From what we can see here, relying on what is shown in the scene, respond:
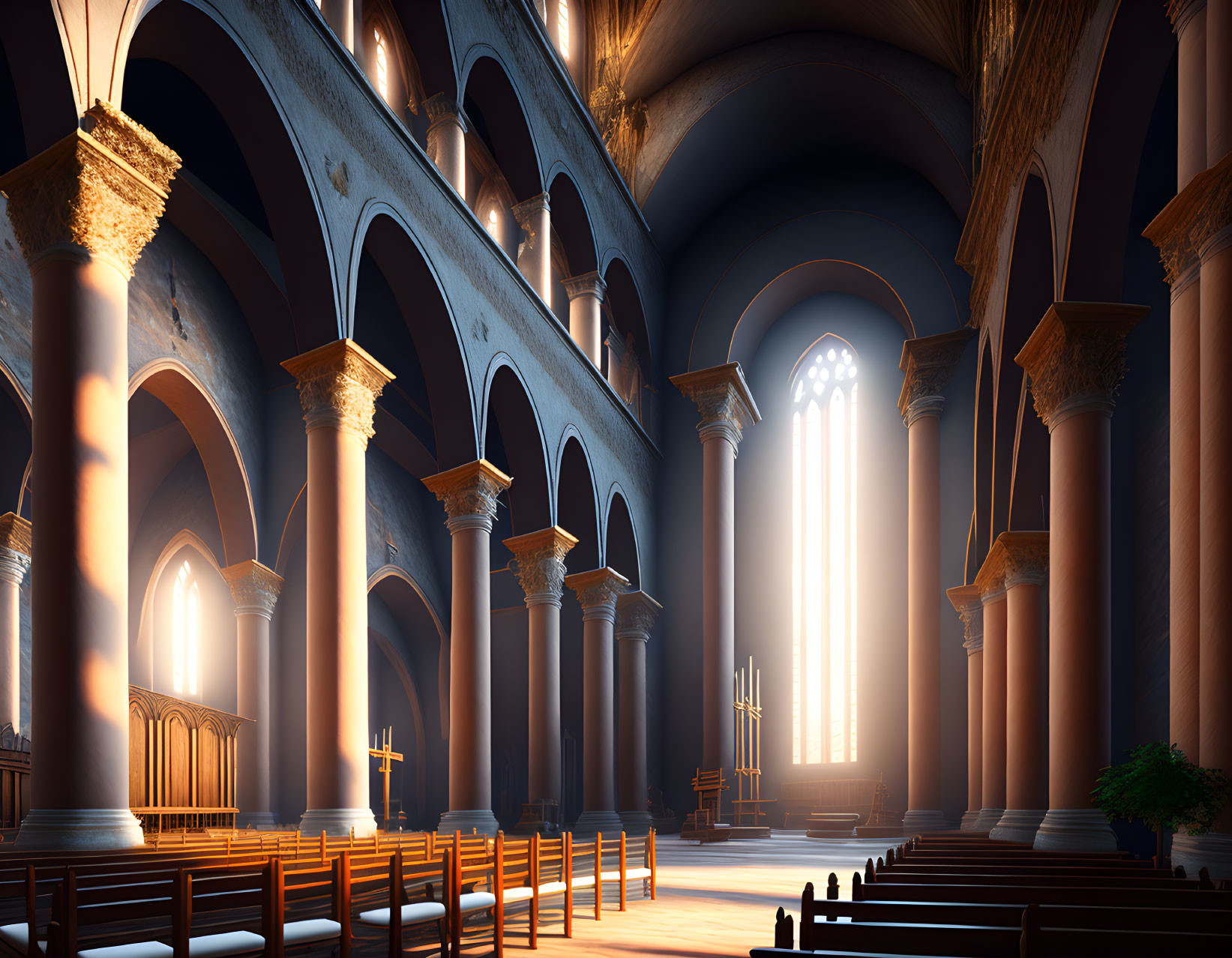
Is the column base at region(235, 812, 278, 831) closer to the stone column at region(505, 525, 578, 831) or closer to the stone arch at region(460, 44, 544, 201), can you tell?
the stone column at region(505, 525, 578, 831)

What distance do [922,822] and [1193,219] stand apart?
1327 cm

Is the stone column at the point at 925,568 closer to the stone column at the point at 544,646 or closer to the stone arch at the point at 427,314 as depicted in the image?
the stone column at the point at 544,646

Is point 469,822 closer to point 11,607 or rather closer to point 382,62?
point 11,607

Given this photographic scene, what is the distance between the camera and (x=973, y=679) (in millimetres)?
18594

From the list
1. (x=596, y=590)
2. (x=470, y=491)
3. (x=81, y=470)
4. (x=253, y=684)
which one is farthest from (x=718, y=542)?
(x=81, y=470)

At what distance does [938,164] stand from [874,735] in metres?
10.8

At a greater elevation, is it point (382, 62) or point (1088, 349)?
point (382, 62)

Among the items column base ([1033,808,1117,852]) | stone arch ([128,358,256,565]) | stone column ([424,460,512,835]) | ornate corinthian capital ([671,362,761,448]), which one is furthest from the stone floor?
ornate corinthian capital ([671,362,761,448])

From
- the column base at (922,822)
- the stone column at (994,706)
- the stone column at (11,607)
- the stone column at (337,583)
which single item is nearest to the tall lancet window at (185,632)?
the stone column at (11,607)

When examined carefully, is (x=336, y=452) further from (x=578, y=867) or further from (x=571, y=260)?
(x=571, y=260)

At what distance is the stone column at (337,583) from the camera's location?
32.6 ft

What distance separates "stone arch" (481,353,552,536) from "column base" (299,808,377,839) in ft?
22.6

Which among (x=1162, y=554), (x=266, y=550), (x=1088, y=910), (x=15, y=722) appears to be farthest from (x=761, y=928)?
(x=266, y=550)

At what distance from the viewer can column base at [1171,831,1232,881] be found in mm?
6430
